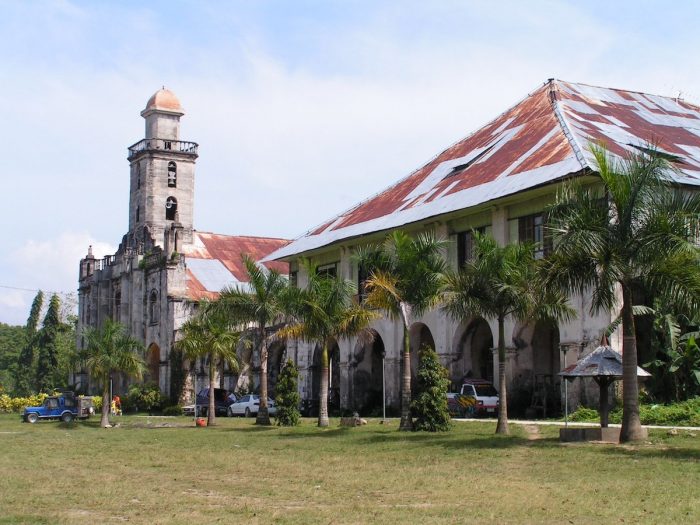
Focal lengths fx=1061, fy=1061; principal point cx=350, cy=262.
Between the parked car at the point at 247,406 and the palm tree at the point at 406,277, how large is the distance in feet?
61.2

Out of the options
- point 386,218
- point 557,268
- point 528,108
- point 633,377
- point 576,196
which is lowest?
point 633,377

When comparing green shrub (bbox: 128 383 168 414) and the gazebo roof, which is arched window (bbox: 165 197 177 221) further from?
the gazebo roof

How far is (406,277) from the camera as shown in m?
28.8

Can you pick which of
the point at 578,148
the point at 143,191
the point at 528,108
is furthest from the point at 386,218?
the point at 143,191

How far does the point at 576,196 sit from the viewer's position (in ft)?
73.8

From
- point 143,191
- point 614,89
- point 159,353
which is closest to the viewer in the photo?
point 614,89

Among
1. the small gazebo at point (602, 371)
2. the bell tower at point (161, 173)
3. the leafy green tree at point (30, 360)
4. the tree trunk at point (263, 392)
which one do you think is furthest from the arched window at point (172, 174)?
the small gazebo at point (602, 371)

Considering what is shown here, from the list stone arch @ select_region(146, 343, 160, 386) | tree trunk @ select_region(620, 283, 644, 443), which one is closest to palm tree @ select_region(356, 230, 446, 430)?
tree trunk @ select_region(620, 283, 644, 443)

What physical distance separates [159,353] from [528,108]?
102 ft

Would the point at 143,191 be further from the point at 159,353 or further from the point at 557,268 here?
the point at 557,268

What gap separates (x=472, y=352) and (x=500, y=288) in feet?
45.0

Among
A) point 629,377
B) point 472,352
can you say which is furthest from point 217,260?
point 629,377

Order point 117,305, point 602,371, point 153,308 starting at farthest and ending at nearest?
1. point 117,305
2. point 153,308
3. point 602,371

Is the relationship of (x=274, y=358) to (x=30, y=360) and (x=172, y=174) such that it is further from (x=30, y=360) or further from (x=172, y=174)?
(x=30, y=360)
